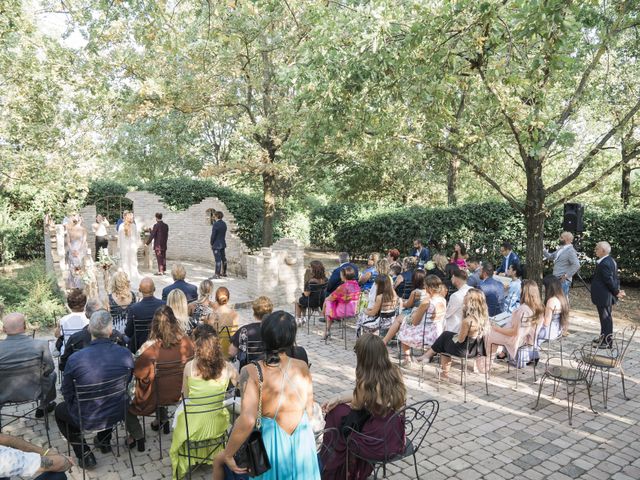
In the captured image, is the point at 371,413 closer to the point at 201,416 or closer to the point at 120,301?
the point at 201,416

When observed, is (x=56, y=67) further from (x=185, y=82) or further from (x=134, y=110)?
(x=185, y=82)

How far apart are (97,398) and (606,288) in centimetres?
760

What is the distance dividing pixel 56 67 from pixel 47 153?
6.27 ft

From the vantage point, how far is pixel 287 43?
46.1 ft

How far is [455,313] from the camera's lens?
6734mm

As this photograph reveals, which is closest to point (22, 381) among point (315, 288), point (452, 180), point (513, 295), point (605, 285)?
point (315, 288)

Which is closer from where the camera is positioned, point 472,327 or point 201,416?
point 201,416

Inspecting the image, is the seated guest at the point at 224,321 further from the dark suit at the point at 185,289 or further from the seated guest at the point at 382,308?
the seated guest at the point at 382,308

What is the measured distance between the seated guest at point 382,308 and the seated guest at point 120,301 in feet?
11.8

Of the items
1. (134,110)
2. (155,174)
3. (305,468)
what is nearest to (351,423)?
(305,468)

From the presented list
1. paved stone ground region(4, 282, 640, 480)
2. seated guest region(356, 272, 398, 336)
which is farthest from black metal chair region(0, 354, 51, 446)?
seated guest region(356, 272, 398, 336)

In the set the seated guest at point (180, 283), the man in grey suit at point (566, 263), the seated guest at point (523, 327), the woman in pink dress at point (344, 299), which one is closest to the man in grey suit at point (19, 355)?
the seated guest at point (180, 283)

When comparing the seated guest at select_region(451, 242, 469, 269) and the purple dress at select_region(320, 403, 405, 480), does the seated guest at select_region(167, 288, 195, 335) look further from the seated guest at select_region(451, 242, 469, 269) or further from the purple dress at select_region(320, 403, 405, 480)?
the seated guest at select_region(451, 242, 469, 269)

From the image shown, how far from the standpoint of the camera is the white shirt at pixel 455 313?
6.73 m
